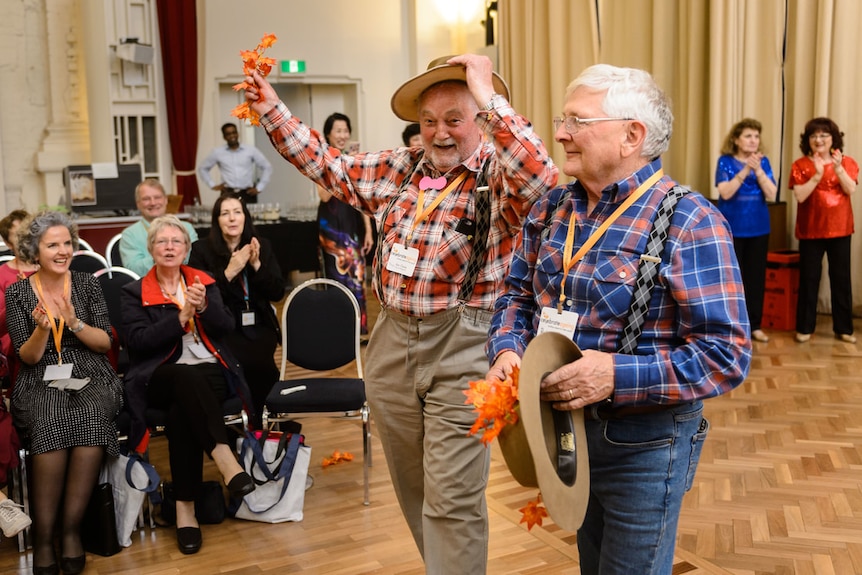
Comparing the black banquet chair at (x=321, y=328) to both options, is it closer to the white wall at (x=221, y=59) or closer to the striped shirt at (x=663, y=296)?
the striped shirt at (x=663, y=296)

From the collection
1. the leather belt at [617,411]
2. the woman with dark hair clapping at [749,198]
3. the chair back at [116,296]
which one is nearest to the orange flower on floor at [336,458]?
the chair back at [116,296]

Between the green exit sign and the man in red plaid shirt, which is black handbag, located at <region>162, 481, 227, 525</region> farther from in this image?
the green exit sign

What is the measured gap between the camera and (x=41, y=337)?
3771 millimetres

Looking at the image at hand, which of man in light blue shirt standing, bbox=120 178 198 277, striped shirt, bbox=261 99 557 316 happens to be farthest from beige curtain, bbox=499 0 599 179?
striped shirt, bbox=261 99 557 316

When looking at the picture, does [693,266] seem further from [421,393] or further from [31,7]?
[31,7]

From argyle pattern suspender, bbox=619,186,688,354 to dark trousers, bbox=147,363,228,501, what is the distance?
2.54m

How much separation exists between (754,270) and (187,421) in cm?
520

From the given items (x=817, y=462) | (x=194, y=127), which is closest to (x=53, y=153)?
(x=194, y=127)

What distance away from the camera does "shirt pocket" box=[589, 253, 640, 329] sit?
1835 mm

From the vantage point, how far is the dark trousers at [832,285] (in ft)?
23.9

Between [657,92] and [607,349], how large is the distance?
0.56 metres

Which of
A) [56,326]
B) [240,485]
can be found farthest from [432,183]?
[56,326]

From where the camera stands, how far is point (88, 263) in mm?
5383

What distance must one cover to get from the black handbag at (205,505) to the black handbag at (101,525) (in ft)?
0.94
